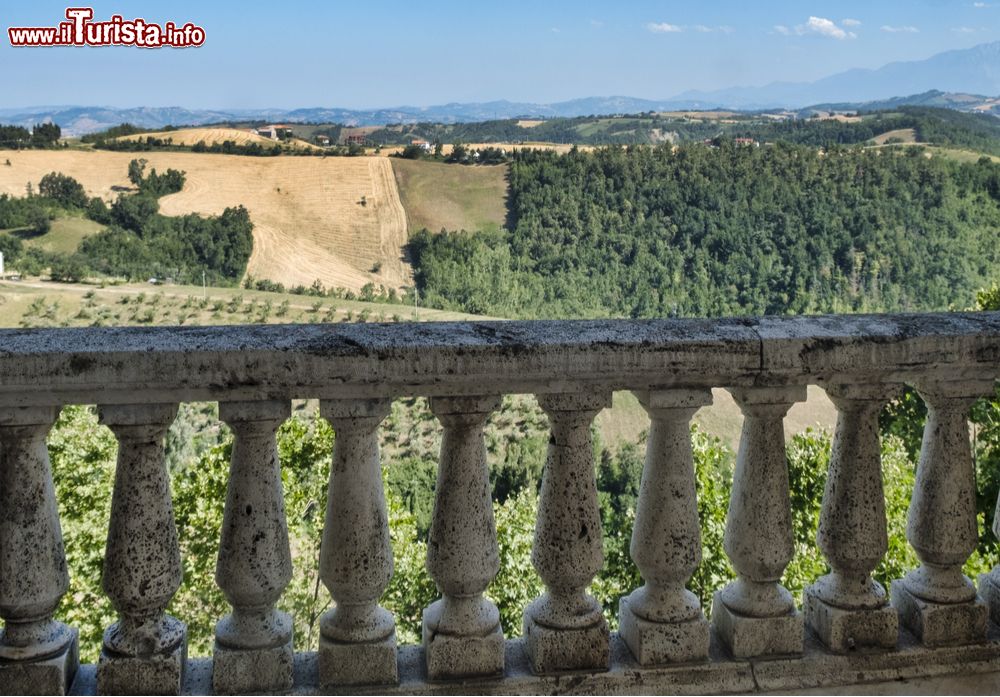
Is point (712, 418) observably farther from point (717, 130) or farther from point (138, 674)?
point (717, 130)

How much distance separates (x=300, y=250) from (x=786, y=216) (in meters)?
52.4

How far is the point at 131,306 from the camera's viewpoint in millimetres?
84812

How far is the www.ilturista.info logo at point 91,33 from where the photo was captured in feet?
415

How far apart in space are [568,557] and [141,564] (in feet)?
3.10

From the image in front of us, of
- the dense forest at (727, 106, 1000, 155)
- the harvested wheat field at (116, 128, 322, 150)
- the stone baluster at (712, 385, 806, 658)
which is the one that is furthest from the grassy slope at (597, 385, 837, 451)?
the dense forest at (727, 106, 1000, 155)

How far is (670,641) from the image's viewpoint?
227 cm

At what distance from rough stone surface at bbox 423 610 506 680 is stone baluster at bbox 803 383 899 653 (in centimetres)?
85

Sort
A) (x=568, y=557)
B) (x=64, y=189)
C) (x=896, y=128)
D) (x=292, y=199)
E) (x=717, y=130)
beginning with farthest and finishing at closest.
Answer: (x=717, y=130), (x=896, y=128), (x=292, y=199), (x=64, y=189), (x=568, y=557)

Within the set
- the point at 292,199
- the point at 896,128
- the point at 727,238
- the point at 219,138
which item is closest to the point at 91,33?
the point at 219,138

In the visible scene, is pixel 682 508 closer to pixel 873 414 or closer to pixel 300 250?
pixel 873 414

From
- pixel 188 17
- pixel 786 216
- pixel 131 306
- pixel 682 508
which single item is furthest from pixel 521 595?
pixel 188 17

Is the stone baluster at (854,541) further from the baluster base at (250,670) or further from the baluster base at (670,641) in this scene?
the baluster base at (250,670)

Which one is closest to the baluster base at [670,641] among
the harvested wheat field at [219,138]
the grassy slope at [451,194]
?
the grassy slope at [451,194]

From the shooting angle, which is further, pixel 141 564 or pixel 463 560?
pixel 463 560
